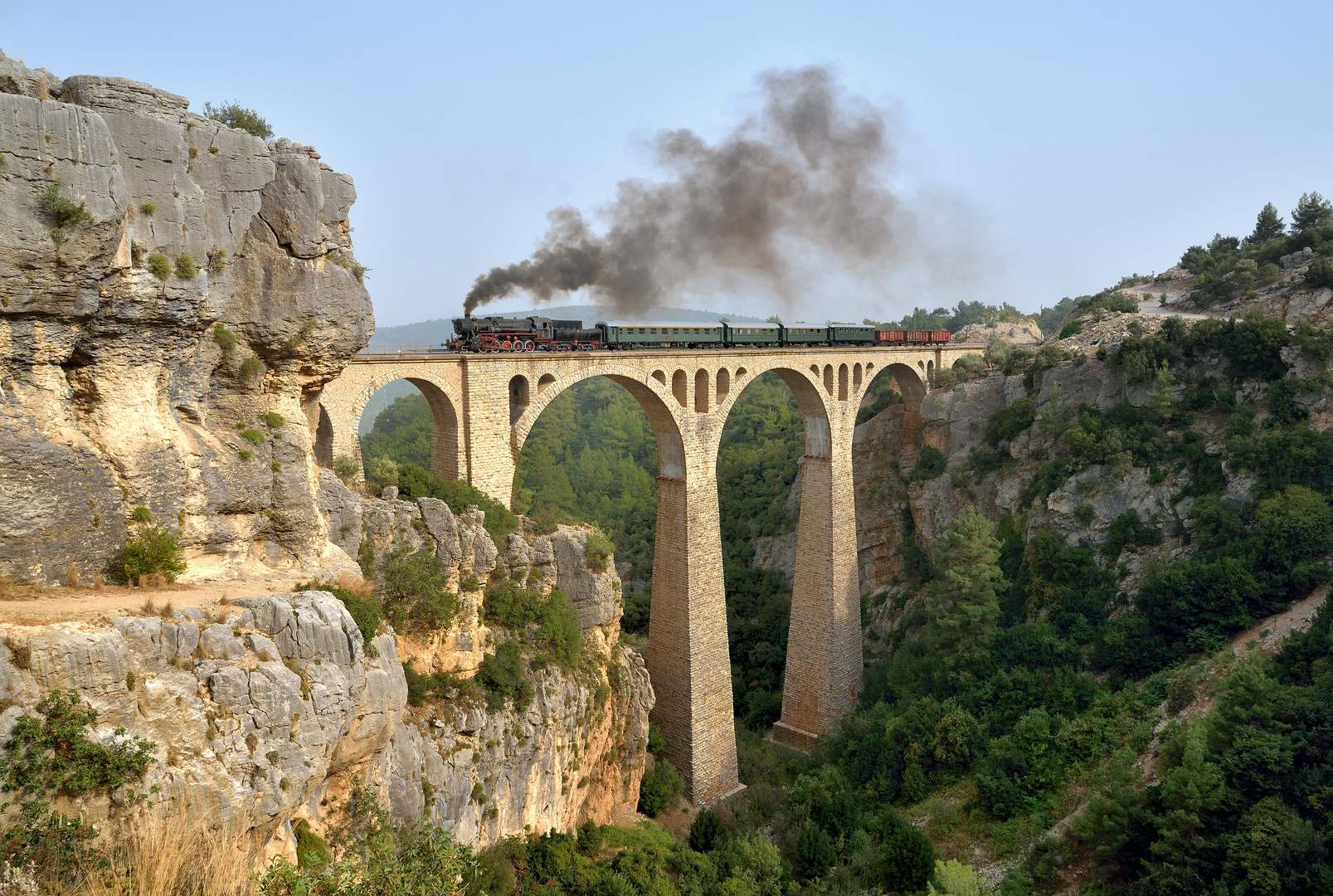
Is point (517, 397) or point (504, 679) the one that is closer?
point (504, 679)

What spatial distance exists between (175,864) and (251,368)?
20.4 feet

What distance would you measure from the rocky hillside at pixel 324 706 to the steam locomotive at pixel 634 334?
522cm

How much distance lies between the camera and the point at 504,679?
50.1 ft

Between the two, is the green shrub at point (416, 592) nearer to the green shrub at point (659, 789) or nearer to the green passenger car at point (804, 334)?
the green shrub at point (659, 789)

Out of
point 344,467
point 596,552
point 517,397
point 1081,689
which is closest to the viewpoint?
point 344,467

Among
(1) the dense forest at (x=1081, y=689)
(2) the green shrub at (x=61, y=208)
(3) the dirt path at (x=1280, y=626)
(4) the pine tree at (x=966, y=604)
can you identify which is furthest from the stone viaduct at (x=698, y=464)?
(3) the dirt path at (x=1280, y=626)

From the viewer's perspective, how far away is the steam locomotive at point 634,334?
760 inches

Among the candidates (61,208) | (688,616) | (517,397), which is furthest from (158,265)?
(688,616)

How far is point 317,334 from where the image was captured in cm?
1143

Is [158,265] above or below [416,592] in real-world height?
Answer: above

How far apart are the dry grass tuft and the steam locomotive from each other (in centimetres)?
1264

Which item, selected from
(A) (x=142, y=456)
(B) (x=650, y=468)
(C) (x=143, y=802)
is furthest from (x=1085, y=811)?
(B) (x=650, y=468)

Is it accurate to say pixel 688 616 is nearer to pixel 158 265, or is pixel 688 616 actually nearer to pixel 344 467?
pixel 344 467

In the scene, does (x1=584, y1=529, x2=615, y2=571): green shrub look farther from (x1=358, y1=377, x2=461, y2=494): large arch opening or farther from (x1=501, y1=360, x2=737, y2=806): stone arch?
(x1=501, y1=360, x2=737, y2=806): stone arch
